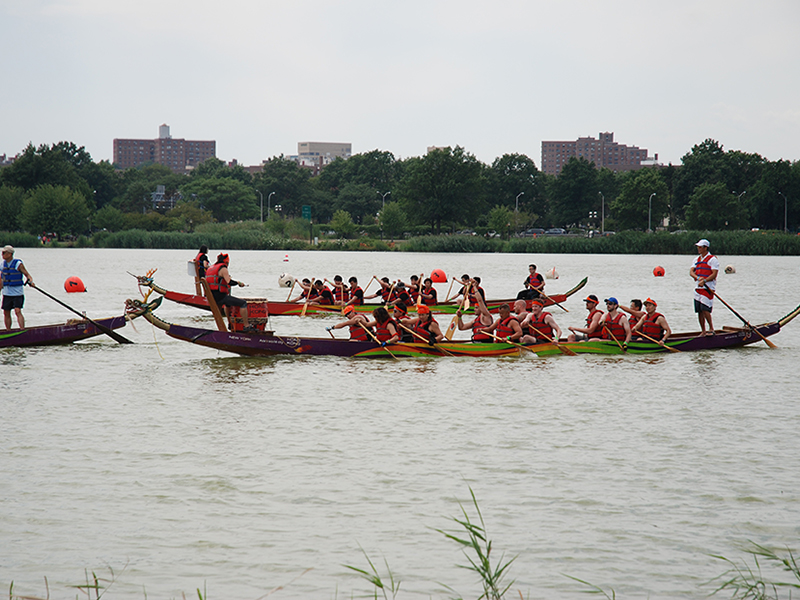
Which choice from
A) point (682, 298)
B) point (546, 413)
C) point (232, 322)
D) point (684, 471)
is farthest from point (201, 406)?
point (682, 298)

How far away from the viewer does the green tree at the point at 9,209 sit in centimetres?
9169

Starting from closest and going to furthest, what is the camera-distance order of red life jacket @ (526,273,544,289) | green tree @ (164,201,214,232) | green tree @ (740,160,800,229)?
1. red life jacket @ (526,273,544,289)
2. green tree @ (740,160,800,229)
3. green tree @ (164,201,214,232)

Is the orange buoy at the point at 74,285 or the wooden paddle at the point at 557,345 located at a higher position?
the orange buoy at the point at 74,285

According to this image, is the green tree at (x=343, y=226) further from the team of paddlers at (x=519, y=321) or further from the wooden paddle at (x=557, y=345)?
the wooden paddle at (x=557, y=345)

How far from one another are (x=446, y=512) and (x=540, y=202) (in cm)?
11723

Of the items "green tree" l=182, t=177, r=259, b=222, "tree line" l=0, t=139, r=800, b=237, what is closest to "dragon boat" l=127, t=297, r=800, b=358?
"tree line" l=0, t=139, r=800, b=237

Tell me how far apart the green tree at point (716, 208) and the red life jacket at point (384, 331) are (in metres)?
86.1

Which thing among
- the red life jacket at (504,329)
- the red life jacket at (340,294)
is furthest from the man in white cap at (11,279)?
the red life jacket at (340,294)

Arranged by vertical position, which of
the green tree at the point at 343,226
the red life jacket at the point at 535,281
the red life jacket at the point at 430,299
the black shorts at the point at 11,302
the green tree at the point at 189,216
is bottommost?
the red life jacket at the point at 430,299

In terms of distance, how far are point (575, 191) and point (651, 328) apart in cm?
10006

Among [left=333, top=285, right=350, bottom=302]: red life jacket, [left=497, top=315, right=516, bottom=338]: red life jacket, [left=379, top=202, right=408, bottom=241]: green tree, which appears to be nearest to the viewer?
[left=497, top=315, right=516, bottom=338]: red life jacket

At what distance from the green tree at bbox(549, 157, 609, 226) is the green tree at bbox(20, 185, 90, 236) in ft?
212

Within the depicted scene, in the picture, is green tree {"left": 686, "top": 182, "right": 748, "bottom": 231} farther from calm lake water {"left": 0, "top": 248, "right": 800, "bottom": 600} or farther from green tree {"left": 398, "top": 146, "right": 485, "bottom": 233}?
calm lake water {"left": 0, "top": 248, "right": 800, "bottom": 600}

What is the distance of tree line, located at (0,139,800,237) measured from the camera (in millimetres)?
94312
